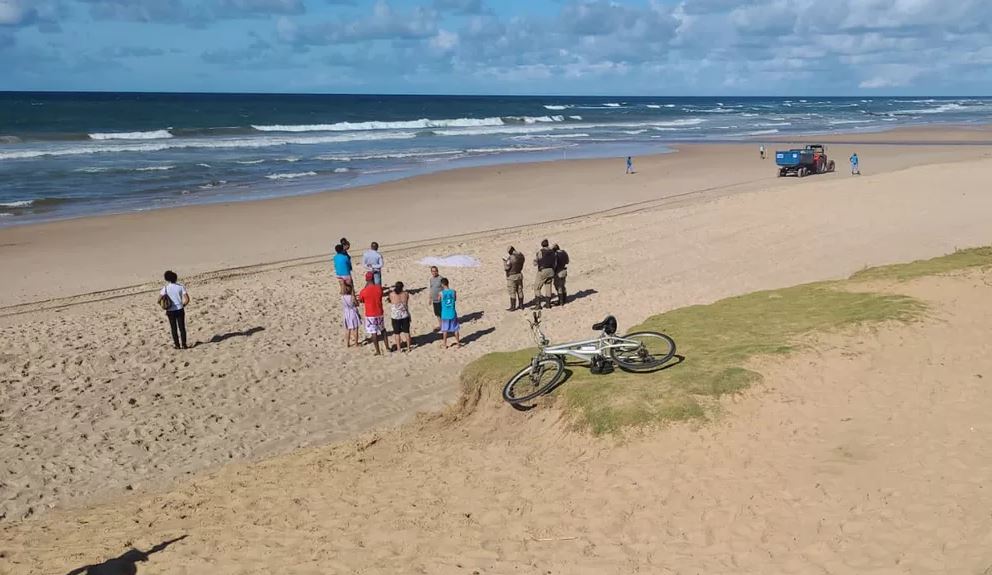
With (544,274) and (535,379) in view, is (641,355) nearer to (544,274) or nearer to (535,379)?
(535,379)

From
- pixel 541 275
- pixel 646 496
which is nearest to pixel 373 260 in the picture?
pixel 541 275

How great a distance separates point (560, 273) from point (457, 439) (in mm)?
8070

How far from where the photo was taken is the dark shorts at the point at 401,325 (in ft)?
48.4

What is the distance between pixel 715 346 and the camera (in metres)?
10.5

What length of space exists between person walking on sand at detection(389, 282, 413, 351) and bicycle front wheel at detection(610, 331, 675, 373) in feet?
17.7

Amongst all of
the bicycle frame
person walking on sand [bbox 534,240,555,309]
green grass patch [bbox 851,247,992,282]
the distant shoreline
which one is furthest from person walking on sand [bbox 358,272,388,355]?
the distant shoreline

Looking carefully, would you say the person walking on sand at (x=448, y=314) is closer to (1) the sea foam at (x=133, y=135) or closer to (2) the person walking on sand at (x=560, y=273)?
(2) the person walking on sand at (x=560, y=273)

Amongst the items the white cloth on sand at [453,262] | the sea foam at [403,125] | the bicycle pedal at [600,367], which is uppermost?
the sea foam at [403,125]

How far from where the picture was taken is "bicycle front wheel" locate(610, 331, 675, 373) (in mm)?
9797

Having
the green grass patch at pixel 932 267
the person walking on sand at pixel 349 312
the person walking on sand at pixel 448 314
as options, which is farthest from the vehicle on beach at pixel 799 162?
the person walking on sand at pixel 349 312

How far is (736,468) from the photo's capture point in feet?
25.7

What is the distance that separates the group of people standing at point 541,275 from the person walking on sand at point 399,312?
3012 mm

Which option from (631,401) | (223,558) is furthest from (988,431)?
(223,558)

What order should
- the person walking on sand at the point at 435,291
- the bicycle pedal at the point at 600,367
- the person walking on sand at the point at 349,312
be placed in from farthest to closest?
the person walking on sand at the point at 435,291
the person walking on sand at the point at 349,312
the bicycle pedal at the point at 600,367
